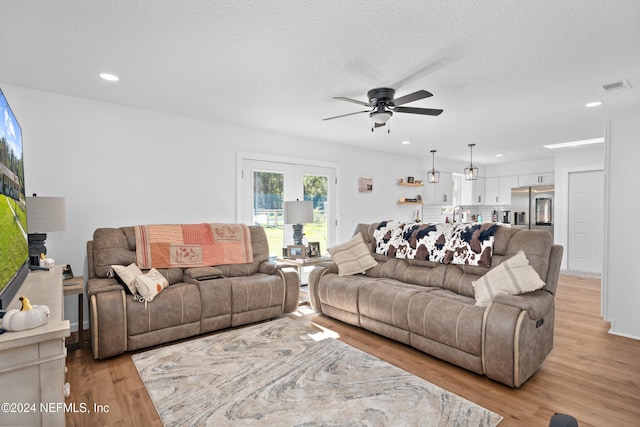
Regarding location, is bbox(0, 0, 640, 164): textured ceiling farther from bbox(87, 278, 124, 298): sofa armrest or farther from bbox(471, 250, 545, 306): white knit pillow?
bbox(87, 278, 124, 298): sofa armrest

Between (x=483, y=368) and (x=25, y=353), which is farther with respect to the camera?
(x=483, y=368)

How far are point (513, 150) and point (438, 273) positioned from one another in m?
4.51

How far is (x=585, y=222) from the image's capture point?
6418 millimetres

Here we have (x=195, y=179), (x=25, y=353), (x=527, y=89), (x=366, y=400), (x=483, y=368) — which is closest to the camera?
A: (x=25, y=353)

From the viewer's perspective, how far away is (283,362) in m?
2.73

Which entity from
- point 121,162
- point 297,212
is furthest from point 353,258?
point 121,162

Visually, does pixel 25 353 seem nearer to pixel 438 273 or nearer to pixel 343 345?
pixel 343 345

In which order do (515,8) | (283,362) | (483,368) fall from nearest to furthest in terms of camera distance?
(515,8) < (483,368) < (283,362)

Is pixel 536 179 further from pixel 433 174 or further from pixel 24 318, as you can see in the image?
pixel 24 318

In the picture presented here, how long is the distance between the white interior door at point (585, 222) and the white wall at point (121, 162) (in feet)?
18.5

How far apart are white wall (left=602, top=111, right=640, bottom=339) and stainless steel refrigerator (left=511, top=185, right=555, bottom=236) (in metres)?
3.78

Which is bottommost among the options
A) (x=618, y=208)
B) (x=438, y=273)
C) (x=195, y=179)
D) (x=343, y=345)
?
(x=343, y=345)

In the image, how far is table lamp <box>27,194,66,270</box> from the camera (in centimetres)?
271

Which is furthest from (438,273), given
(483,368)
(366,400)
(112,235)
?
(112,235)
